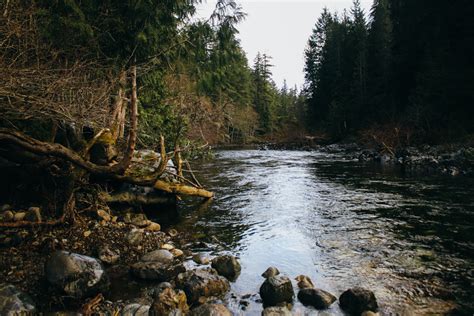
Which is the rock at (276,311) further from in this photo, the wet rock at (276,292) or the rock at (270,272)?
the rock at (270,272)

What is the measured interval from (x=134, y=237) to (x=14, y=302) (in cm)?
288

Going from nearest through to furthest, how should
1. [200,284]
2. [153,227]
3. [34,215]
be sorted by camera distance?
[200,284], [34,215], [153,227]

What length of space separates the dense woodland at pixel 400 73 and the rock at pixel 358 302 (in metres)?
22.8

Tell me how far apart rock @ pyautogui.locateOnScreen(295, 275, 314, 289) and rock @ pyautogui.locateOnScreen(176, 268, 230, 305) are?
1184mm

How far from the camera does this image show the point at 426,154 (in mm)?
21797

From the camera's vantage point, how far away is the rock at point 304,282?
5.59m

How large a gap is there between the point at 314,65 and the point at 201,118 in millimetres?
54901

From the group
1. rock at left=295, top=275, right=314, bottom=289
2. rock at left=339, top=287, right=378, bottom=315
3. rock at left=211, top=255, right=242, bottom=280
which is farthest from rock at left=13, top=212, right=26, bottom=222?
rock at left=339, top=287, right=378, bottom=315

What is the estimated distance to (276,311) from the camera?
15.3ft

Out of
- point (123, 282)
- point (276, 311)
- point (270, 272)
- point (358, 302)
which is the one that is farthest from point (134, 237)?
point (358, 302)

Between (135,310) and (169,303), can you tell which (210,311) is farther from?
(135,310)

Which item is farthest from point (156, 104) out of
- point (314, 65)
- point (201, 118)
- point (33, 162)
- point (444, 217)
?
point (314, 65)

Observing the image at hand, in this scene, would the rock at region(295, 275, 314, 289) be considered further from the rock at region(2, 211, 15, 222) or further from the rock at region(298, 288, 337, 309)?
the rock at region(2, 211, 15, 222)

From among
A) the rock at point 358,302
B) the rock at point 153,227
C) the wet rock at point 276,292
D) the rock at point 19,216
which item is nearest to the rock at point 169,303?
the wet rock at point 276,292
